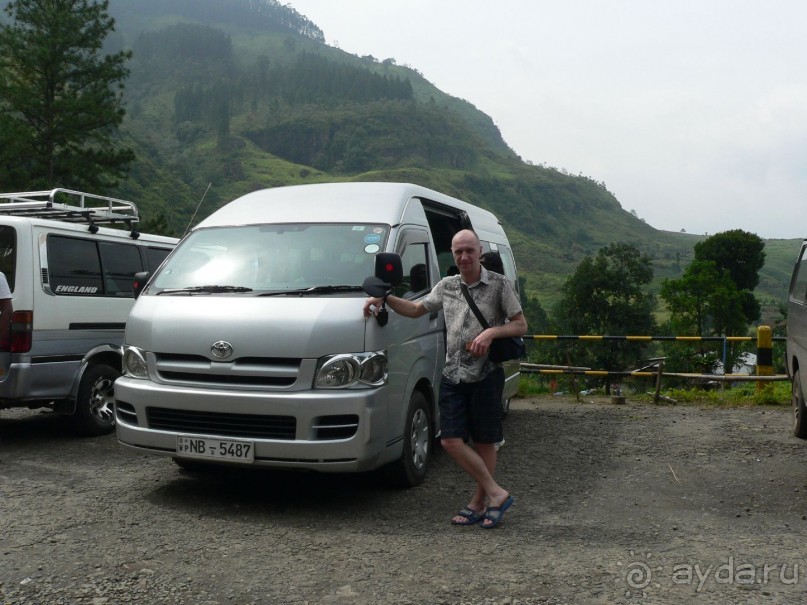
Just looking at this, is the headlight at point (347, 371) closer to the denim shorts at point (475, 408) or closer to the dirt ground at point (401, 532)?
the denim shorts at point (475, 408)

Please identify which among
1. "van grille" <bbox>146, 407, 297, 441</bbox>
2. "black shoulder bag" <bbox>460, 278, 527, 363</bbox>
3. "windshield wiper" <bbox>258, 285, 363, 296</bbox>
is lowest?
"van grille" <bbox>146, 407, 297, 441</bbox>

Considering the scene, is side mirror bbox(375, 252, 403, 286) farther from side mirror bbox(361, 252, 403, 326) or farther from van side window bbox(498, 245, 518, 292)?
van side window bbox(498, 245, 518, 292)

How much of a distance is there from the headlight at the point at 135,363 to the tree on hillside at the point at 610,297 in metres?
58.5

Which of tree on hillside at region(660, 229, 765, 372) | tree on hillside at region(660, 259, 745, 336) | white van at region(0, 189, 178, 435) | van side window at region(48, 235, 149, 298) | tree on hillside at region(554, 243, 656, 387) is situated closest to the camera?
white van at region(0, 189, 178, 435)

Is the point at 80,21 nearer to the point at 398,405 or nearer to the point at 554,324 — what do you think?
the point at 398,405

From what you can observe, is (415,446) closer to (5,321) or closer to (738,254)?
(5,321)

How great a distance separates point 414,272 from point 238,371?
5.73 feet

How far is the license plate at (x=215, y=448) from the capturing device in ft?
16.4

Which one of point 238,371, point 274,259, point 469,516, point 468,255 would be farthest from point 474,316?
point 274,259

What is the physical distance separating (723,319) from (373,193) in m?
54.6

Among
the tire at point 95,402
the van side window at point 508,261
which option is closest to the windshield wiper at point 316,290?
the tire at point 95,402

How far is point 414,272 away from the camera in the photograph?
618 centimetres

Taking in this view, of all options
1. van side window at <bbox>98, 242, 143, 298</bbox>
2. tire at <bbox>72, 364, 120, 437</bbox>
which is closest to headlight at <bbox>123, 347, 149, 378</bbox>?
tire at <bbox>72, 364, 120, 437</bbox>

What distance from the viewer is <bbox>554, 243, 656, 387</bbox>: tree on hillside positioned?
204 ft
